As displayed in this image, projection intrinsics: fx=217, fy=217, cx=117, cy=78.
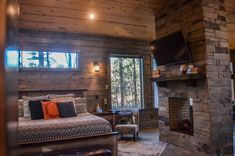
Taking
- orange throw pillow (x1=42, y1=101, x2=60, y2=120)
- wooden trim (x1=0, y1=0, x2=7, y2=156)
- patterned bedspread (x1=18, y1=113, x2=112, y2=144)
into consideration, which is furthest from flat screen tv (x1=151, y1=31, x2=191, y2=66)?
wooden trim (x1=0, y1=0, x2=7, y2=156)

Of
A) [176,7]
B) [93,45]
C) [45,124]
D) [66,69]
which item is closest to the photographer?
[45,124]

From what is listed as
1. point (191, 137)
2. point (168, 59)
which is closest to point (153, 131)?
point (191, 137)

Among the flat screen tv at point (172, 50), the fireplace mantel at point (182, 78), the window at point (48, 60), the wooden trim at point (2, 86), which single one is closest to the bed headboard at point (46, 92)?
the window at point (48, 60)

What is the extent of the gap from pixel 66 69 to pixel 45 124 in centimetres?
239

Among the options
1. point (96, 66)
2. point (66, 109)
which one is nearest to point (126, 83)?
point (96, 66)

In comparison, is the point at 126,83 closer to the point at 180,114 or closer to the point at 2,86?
the point at 180,114

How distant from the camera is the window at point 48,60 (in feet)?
17.3

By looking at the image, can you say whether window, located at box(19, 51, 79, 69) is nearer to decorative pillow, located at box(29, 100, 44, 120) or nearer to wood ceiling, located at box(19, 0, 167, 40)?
wood ceiling, located at box(19, 0, 167, 40)

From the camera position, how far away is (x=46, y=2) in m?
4.27

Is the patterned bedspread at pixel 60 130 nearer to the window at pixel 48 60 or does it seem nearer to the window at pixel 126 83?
the window at pixel 48 60

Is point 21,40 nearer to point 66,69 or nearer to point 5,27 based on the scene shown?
point 66,69

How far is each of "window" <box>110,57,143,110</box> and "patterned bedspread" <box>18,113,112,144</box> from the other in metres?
2.63

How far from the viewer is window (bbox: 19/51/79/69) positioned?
5.28m

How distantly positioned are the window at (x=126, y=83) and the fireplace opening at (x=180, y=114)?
69.3 inches
